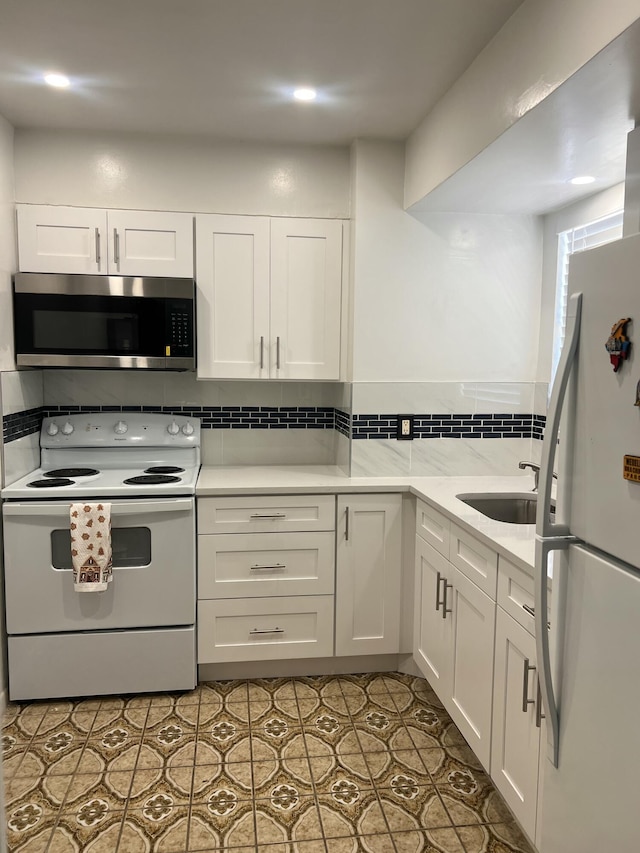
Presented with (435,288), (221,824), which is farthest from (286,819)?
(435,288)

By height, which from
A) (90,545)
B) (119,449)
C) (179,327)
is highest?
(179,327)

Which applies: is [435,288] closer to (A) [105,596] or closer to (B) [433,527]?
(B) [433,527]

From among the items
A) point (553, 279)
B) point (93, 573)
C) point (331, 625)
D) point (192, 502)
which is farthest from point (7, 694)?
point (553, 279)

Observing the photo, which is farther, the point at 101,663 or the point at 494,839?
the point at 101,663

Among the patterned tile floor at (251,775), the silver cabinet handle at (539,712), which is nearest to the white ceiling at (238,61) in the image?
the silver cabinet handle at (539,712)

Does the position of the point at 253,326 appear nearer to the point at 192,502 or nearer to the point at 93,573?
the point at 192,502

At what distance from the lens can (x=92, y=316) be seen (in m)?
2.86

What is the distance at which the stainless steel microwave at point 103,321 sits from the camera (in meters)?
2.81

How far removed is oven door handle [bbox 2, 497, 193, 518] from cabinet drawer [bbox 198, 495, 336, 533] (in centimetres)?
12

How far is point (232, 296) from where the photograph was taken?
302 centimetres

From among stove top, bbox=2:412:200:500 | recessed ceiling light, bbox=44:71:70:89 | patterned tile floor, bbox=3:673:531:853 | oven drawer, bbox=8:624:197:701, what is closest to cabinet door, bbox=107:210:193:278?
recessed ceiling light, bbox=44:71:70:89

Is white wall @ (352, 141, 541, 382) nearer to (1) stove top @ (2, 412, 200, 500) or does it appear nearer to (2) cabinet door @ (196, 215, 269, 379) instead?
(2) cabinet door @ (196, 215, 269, 379)

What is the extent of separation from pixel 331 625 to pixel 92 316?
→ 1795 millimetres

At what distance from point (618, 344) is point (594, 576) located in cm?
46
